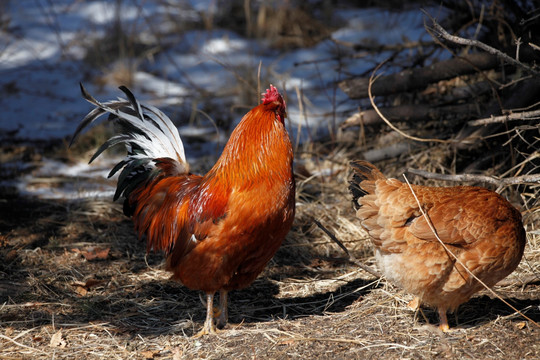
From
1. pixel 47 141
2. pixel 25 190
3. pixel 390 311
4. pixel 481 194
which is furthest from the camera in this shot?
pixel 47 141

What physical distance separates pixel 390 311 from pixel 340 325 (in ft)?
1.37

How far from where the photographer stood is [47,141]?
7371 mm

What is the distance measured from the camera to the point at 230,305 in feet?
14.3

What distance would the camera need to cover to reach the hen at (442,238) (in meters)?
3.32

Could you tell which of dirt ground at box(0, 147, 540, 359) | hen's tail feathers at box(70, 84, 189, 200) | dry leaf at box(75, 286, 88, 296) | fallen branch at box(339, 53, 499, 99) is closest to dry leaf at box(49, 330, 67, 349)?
dirt ground at box(0, 147, 540, 359)

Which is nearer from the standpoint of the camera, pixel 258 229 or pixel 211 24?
pixel 258 229

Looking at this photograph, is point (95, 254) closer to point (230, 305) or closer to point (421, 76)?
point (230, 305)

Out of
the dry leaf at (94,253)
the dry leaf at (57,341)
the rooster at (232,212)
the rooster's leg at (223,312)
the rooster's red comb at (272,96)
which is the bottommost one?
the dry leaf at (94,253)

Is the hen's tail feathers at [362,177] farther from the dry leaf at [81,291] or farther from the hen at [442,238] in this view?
the dry leaf at [81,291]

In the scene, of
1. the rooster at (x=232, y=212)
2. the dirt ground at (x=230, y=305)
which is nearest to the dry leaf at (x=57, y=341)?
the dirt ground at (x=230, y=305)

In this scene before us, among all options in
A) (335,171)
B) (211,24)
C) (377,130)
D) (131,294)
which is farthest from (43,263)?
(211,24)

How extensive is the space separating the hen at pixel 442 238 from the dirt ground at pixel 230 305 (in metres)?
0.37

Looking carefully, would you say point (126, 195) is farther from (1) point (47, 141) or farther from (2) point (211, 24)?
(2) point (211, 24)

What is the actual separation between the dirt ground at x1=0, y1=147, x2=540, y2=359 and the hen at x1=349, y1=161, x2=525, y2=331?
0.37 metres
